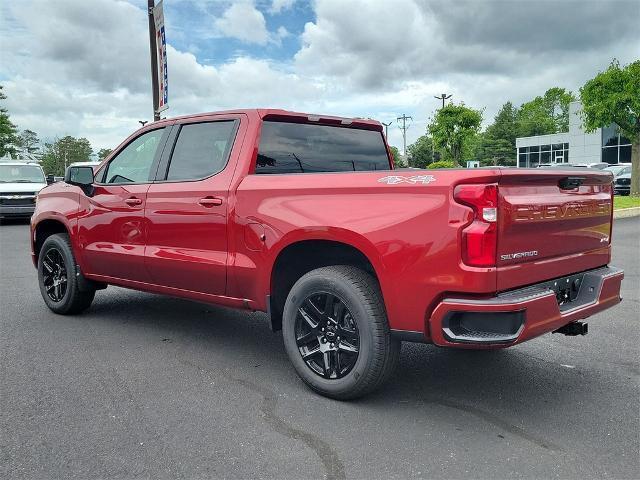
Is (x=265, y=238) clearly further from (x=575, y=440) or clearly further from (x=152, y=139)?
(x=575, y=440)

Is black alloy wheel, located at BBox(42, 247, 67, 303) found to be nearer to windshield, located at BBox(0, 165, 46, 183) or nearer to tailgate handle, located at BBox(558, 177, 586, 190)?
tailgate handle, located at BBox(558, 177, 586, 190)

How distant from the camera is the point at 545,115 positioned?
11106 centimetres

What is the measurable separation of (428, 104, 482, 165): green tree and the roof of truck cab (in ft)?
154

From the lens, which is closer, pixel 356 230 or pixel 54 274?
pixel 356 230

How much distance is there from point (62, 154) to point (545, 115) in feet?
334

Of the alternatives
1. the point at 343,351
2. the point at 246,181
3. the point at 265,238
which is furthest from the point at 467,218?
the point at 246,181

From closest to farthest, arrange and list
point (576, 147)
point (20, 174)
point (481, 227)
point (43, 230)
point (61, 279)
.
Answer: point (481, 227) < point (61, 279) < point (43, 230) < point (20, 174) < point (576, 147)

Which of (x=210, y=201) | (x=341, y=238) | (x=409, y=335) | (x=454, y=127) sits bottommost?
(x=409, y=335)

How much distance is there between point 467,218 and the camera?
2.97m

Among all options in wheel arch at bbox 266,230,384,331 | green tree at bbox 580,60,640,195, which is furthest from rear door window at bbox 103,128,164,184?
green tree at bbox 580,60,640,195

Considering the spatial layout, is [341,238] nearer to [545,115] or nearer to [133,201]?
[133,201]

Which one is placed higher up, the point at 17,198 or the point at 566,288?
the point at 17,198

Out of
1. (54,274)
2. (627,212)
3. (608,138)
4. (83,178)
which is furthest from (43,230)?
(608,138)

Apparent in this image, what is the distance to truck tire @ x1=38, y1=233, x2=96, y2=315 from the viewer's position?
18.4 ft
